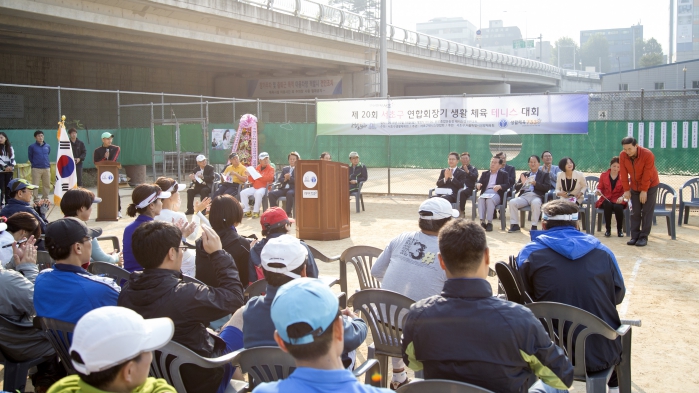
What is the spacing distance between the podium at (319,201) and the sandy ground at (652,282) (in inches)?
9.4

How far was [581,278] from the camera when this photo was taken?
355 centimetres

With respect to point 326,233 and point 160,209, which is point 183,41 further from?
point 160,209

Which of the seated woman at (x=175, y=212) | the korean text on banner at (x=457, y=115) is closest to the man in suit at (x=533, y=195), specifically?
the korean text on banner at (x=457, y=115)

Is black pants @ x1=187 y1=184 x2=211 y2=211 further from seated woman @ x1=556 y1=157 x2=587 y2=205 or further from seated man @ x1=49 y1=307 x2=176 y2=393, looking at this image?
seated man @ x1=49 y1=307 x2=176 y2=393

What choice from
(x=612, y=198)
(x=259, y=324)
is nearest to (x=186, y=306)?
(x=259, y=324)

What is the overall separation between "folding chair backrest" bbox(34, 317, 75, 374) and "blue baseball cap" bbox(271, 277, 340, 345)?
74.2 inches

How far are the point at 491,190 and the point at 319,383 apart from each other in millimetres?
10164

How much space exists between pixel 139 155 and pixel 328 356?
20.8 meters

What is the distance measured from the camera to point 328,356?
1970mm

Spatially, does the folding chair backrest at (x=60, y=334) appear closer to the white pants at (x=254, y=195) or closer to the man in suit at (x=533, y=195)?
the man in suit at (x=533, y=195)

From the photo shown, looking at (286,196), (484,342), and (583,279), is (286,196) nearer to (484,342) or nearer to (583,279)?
(583,279)

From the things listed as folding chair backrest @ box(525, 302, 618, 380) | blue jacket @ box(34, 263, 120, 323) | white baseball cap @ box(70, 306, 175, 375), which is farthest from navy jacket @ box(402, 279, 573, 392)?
blue jacket @ box(34, 263, 120, 323)

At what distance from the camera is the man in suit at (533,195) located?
10.8 meters

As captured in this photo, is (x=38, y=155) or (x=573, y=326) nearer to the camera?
(x=573, y=326)
